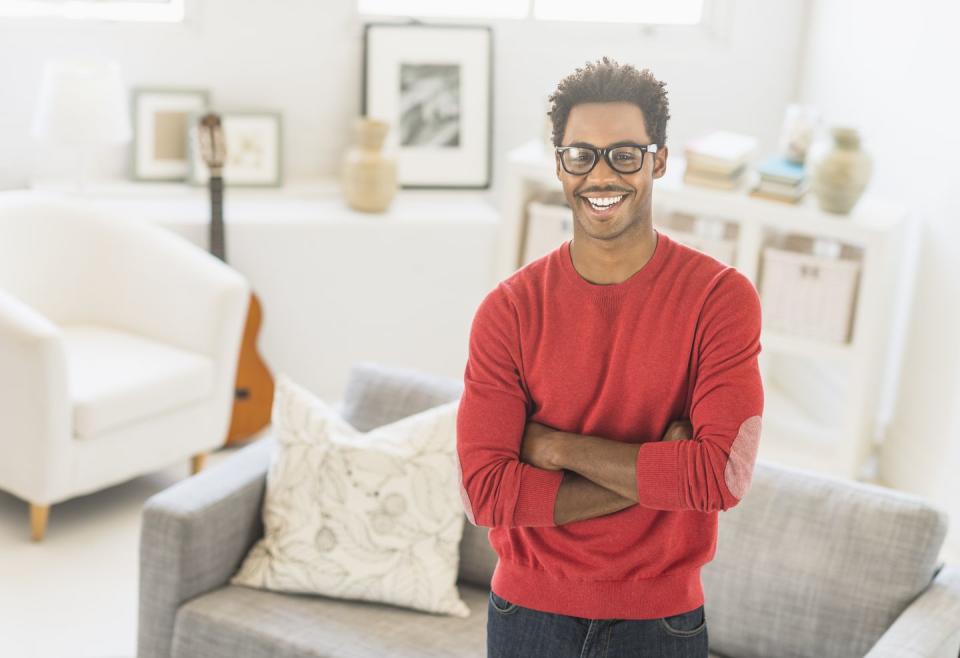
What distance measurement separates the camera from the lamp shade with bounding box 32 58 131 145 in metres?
3.90

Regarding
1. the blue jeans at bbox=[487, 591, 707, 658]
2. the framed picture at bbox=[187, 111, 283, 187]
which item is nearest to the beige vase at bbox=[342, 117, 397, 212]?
the framed picture at bbox=[187, 111, 283, 187]

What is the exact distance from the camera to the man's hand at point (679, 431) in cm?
150

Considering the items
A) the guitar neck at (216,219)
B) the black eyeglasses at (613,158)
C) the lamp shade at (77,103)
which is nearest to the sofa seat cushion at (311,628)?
the black eyeglasses at (613,158)

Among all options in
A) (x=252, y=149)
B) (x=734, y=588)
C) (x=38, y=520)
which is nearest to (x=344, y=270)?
(x=252, y=149)

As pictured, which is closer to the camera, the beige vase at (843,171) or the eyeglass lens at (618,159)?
the eyeglass lens at (618,159)

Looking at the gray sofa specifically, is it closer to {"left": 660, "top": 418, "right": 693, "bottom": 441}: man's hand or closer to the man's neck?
{"left": 660, "top": 418, "right": 693, "bottom": 441}: man's hand

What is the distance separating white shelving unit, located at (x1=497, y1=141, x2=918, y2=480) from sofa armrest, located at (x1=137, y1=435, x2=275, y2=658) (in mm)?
1959

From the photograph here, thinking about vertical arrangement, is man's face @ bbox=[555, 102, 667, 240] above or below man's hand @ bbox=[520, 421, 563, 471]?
above

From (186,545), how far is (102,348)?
1494 millimetres

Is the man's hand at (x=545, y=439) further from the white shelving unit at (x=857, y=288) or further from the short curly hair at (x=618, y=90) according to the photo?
the white shelving unit at (x=857, y=288)

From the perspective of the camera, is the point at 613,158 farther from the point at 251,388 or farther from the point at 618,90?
the point at 251,388

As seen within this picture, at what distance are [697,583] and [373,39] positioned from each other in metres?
3.31

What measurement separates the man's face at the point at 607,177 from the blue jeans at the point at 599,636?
45 cm

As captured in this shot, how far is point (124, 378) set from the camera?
11.3 ft
